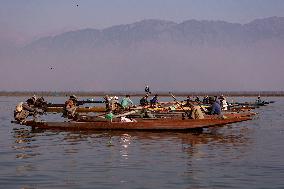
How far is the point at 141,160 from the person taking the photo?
20.2m

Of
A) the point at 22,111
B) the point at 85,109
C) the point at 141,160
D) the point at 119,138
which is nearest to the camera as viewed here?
the point at 141,160

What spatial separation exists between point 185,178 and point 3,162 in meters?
7.31

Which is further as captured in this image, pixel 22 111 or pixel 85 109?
pixel 85 109

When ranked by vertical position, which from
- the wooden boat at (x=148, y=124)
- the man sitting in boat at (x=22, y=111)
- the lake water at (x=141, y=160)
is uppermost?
the man sitting in boat at (x=22, y=111)

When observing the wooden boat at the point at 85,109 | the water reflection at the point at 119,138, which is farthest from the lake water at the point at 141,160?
the wooden boat at the point at 85,109

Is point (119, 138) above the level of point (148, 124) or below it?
below

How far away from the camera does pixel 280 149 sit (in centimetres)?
2394

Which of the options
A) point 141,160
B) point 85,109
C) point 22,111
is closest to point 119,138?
point 22,111

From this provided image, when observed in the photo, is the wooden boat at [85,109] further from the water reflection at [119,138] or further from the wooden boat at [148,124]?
the wooden boat at [148,124]

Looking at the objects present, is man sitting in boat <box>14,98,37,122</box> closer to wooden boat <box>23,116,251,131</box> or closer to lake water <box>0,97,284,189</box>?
wooden boat <box>23,116,251,131</box>

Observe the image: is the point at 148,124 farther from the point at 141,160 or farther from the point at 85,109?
the point at 85,109

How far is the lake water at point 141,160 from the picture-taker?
15828mm

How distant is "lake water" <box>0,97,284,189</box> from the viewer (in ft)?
51.9

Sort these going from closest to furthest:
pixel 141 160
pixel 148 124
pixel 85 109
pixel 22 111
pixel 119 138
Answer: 1. pixel 141 160
2. pixel 119 138
3. pixel 148 124
4. pixel 22 111
5. pixel 85 109
